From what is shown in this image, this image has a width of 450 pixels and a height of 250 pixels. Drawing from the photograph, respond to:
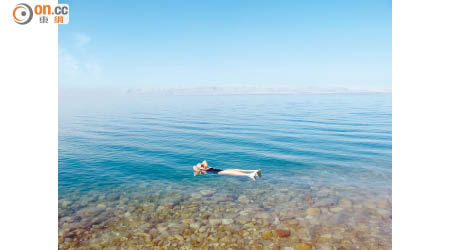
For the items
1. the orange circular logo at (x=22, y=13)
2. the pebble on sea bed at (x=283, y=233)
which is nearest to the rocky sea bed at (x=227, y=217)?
the pebble on sea bed at (x=283, y=233)

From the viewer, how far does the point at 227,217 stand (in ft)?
40.2

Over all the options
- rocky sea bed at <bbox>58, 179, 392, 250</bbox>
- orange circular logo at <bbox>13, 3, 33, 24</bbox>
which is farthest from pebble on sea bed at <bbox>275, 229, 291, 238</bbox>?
orange circular logo at <bbox>13, 3, 33, 24</bbox>

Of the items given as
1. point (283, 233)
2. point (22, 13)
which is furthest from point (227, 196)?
point (22, 13)

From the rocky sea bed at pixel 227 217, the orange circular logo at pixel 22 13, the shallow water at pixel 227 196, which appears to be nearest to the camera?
the rocky sea bed at pixel 227 217

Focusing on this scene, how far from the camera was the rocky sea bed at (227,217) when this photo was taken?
33.9ft

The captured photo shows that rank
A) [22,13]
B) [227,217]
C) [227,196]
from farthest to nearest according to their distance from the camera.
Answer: [22,13] < [227,196] < [227,217]

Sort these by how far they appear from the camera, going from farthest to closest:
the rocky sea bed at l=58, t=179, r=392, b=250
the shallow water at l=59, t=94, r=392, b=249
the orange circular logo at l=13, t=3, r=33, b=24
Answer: the orange circular logo at l=13, t=3, r=33, b=24
the shallow water at l=59, t=94, r=392, b=249
the rocky sea bed at l=58, t=179, r=392, b=250

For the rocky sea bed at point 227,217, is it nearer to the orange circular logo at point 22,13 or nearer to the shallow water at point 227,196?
the shallow water at point 227,196

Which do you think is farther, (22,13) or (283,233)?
(22,13)

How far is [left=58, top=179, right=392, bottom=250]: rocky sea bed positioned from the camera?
10.3m

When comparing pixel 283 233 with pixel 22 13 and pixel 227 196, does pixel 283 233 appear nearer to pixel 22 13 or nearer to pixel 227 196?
pixel 227 196

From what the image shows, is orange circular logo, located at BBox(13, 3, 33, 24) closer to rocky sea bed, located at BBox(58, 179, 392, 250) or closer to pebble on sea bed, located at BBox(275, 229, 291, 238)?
rocky sea bed, located at BBox(58, 179, 392, 250)
